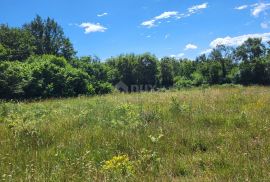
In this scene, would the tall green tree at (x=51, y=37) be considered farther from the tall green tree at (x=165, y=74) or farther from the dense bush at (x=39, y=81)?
the dense bush at (x=39, y=81)

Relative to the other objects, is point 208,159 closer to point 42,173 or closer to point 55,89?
point 42,173

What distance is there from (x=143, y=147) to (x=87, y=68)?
5477cm

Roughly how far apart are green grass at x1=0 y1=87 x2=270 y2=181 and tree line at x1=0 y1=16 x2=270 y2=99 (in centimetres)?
1958

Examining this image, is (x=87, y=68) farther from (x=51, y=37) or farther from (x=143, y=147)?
(x=143, y=147)

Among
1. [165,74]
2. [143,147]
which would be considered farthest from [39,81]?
[165,74]

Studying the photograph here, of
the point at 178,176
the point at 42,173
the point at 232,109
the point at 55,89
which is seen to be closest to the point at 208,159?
the point at 178,176

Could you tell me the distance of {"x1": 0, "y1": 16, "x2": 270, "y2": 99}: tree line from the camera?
2922 centimetres

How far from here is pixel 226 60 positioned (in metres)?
85.7

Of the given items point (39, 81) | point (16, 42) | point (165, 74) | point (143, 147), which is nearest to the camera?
point (143, 147)

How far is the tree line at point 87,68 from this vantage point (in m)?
29.2

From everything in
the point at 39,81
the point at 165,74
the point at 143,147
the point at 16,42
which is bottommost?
the point at 143,147

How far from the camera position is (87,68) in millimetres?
60562

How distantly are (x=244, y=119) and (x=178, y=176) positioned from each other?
13.5 feet

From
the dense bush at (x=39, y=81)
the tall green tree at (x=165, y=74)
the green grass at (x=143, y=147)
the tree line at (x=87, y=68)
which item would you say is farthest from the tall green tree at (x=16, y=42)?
the green grass at (x=143, y=147)
